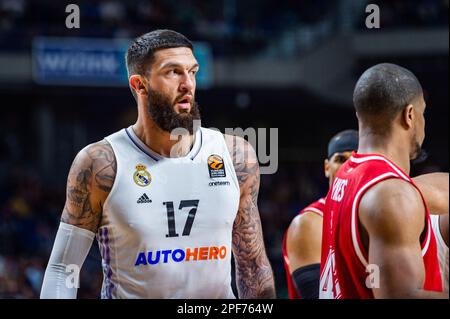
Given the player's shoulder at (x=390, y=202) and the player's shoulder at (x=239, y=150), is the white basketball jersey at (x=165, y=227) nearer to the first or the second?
the player's shoulder at (x=239, y=150)

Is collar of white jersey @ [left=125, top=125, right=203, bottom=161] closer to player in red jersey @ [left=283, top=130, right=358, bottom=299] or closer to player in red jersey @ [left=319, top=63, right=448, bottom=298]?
→ player in red jersey @ [left=319, top=63, right=448, bottom=298]

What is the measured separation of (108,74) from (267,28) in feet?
12.2

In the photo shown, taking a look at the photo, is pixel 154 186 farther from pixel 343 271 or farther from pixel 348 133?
pixel 348 133

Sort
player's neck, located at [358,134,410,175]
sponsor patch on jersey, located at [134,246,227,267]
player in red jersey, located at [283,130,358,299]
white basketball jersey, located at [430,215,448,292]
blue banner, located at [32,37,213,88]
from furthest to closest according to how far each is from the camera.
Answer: blue banner, located at [32,37,213,88], player in red jersey, located at [283,130,358,299], white basketball jersey, located at [430,215,448,292], sponsor patch on jersey, located at [134,246,227,267], player's neck, located at [358,134,410,175]

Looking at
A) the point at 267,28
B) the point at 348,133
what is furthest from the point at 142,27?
the point at 348,133

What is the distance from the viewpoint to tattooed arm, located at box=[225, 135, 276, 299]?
10.9 feet

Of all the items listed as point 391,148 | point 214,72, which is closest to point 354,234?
point 391,148

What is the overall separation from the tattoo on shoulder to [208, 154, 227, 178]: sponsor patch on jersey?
16.6 inches

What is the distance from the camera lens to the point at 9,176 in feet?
43.9

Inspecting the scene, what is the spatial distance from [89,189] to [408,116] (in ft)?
4.38

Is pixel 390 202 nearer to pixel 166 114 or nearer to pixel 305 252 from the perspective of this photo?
pixel 166 114

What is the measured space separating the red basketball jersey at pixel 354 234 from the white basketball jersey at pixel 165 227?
1.66ft

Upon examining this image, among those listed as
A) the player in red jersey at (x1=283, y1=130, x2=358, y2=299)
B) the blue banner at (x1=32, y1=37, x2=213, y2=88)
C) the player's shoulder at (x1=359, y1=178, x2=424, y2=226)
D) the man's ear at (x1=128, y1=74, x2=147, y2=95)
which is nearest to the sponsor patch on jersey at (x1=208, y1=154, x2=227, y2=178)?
the man's ear at (x1=128, y1=74, x2=147, y2=95)

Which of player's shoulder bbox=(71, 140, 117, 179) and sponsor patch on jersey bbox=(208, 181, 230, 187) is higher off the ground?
player's shoulder bbox=(71, 140, 117, 179)
